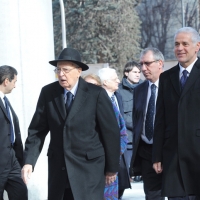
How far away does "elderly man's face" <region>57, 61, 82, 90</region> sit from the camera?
6.09m

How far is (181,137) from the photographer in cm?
589

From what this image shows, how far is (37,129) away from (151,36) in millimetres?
48275

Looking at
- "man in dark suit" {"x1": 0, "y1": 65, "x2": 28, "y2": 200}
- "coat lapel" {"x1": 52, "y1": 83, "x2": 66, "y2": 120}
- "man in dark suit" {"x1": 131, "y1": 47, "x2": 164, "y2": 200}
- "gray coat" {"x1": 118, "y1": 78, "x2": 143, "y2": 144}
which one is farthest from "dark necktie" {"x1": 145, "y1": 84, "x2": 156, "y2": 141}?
"gray coat" {"x1": 118, "y1": 78, "x2": 143, "y2": 144}

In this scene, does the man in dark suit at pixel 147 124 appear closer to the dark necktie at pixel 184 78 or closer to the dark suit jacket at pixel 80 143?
the dark suit jacket at pixel 80 143

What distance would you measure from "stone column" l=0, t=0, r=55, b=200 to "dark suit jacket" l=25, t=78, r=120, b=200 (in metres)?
3.25

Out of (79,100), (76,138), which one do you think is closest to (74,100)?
(79,100)

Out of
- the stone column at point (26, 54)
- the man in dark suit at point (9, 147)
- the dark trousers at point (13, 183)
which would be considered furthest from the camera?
the stone column at point (26, 54)

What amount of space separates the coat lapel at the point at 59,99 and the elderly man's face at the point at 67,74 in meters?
0.10

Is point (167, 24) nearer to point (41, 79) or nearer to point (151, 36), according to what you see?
point (151, 36)

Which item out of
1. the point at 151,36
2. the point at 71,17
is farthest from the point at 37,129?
the point at 151,36

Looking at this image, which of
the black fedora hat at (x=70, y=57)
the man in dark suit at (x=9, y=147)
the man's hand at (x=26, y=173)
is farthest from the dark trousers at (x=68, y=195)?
the man in dark suit at (x=9, y=147)

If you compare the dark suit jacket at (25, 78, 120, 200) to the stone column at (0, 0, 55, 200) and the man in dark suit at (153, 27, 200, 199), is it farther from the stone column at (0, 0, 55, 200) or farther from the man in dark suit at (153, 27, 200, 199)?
the stone column at (0, 0, 55, 200)

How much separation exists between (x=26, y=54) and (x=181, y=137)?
4104mm

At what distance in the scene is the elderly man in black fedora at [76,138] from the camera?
6.04m
